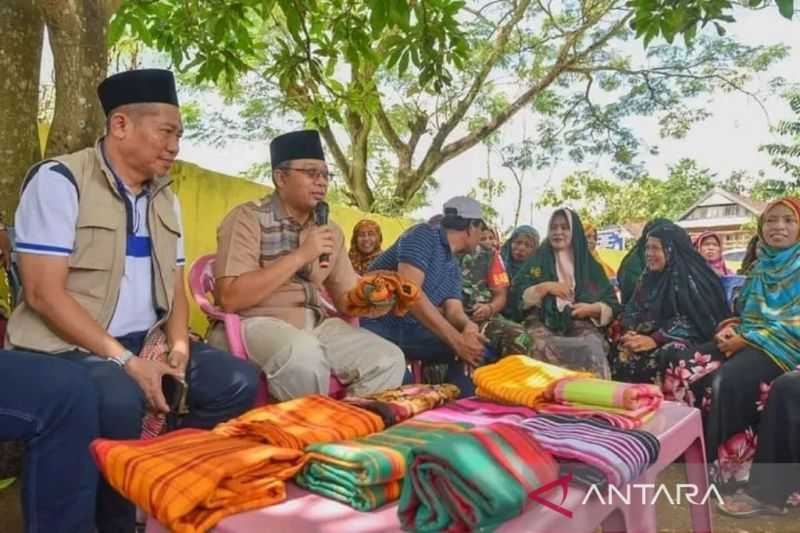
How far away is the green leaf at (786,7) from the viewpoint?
208 cm

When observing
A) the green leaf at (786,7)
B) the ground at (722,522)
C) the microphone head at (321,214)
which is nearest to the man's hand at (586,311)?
the ground at (722,522)

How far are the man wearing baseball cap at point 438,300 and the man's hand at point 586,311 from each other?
82 cm

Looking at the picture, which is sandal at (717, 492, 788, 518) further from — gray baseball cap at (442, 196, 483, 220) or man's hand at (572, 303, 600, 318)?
gray baseball cap at (442, 196, 483, 220)

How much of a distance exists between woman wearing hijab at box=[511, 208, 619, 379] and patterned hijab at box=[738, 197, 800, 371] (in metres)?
0.81

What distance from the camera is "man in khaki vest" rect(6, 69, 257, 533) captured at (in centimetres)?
188

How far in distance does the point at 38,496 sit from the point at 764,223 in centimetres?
336

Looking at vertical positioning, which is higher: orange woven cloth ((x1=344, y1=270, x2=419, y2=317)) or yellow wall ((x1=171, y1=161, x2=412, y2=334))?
yellow wall ((x1=171, y1=161, x2=412, y2=334))

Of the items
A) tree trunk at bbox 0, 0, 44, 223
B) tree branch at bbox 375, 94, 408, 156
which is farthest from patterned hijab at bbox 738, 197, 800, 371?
tree branch at bbox 375, 94, 408, 156

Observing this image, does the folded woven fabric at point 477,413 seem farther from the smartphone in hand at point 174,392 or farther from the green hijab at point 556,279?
the green hijab at point 556,279

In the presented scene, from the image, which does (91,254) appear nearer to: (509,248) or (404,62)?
(404,62)

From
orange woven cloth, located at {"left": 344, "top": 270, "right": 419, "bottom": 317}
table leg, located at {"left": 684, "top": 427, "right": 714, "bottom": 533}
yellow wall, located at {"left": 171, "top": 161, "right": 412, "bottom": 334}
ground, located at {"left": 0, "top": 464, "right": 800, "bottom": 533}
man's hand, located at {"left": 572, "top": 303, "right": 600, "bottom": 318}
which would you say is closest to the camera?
table leg, located at {"left": 684, "top": 427, "right": 714, "bottom": 533}

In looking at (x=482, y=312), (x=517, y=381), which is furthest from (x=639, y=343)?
(x=517, y=381)

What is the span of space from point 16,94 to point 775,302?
358 cm

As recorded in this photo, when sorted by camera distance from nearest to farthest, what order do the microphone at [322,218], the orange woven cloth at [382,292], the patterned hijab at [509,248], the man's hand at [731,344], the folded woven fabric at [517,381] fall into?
1. the folded woven fabric at [517,381]
2. the orange woven cloth at [382,292]
3. the microphone at [322,218]
4. the man's hand at [731,344]
5. the patterned hijab at [509,248]
